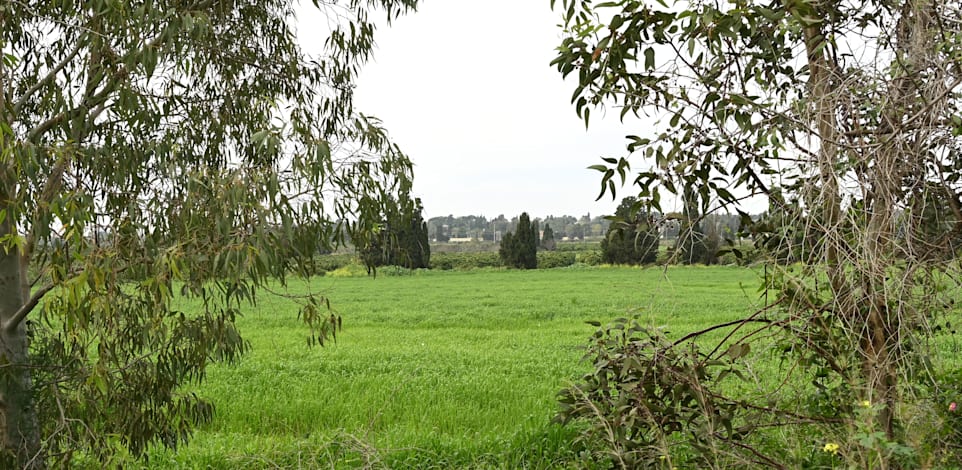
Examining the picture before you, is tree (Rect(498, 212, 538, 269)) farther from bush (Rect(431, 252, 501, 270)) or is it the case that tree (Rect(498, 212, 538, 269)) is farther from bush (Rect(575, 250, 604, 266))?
bush (Rect(575, 250, 604, 266))

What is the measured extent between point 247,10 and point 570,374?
21.8 feet

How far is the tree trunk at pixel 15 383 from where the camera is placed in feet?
11.7

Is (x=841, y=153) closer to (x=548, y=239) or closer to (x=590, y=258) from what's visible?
(x=590, y=258)

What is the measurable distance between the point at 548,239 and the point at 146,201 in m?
71.0

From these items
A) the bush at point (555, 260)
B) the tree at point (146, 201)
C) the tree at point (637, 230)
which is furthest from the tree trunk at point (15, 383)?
the bush at point (555, 260)

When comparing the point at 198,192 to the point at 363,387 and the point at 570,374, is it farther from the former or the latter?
the point at 570,374

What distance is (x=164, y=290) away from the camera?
294 centimetres

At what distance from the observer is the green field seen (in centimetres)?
514

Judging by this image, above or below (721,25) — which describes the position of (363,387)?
below

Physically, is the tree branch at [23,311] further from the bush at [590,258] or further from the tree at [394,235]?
the bush at [590,258]

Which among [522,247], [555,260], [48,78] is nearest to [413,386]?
[48,78]

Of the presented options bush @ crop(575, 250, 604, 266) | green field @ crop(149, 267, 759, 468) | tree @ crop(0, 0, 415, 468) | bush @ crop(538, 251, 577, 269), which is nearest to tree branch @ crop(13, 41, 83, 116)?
tree @ crop(0, 0, 415, 468)

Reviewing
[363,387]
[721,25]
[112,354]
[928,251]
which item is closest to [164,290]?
[112,354]

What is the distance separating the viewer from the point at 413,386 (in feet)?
28.2
